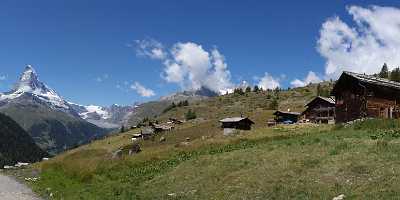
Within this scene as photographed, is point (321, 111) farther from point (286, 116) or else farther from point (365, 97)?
point (365, 97)

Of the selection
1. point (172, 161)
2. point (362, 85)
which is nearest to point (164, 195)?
point (172, 161)

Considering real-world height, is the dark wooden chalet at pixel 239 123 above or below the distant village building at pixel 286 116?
below

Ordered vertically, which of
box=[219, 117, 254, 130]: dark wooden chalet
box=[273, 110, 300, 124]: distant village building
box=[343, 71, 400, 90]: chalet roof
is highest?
box=[343, 71, 400, 90]: chalet roof

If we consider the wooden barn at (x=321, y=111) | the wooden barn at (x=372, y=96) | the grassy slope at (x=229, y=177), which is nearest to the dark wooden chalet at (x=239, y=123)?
the wooden barn at (x=321, y=111)

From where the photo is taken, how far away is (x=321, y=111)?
122188mm

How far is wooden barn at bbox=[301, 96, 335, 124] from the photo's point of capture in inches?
4673

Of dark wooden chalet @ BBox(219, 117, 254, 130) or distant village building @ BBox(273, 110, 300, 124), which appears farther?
distant village building @ BBox(273, 110, 300, 124)

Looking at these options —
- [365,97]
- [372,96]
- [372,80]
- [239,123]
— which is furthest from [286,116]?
[372,80]

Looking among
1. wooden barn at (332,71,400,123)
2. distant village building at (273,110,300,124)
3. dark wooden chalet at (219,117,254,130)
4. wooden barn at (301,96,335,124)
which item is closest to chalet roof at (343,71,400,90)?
wooden barn at (332,71,400,123)

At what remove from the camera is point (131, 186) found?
37656mm

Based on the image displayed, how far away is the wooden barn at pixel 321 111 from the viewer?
119 meters

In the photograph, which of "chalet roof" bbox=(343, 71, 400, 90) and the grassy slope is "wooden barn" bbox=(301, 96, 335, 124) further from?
the grassy slope

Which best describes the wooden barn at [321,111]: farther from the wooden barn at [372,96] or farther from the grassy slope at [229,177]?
the grassy slope at [229,177]

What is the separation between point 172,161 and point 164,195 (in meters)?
16.5
